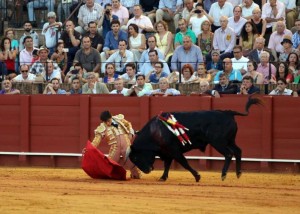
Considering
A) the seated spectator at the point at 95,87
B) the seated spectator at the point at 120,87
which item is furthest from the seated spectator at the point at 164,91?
the seated spectator at the point at 95,87

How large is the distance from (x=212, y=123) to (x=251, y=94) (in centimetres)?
243

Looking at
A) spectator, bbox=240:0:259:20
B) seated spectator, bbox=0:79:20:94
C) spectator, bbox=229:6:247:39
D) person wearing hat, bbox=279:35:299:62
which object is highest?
spectator, bbox=240:0:259:20

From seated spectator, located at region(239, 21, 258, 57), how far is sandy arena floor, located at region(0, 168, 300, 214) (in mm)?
2702

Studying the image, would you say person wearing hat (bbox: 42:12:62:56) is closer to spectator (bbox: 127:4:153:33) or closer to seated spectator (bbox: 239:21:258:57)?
spectator (bbox: 127:4:153:33)

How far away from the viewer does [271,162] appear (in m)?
19.0

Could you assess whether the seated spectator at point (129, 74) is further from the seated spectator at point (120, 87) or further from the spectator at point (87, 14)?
the spectator at point (87, 14)

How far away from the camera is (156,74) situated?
1981 centimetres

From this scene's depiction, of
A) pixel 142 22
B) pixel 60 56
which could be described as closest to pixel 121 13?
pixel 142 22

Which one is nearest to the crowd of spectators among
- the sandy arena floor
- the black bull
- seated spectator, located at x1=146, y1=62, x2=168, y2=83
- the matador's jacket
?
seated spectator, located at x1=146, y1=62, x2=168, y2=83

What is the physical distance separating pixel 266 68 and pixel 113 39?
316cm

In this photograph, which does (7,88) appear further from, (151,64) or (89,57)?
(151,64)

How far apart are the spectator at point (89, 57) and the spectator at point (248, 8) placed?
2.52 m

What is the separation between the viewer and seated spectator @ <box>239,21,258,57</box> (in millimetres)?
19859

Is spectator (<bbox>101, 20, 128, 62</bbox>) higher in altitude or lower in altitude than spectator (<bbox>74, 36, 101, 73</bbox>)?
higher
